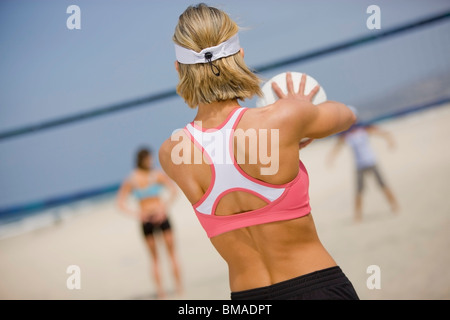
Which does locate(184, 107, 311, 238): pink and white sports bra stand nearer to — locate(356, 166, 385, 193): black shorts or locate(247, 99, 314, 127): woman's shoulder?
locate(247, 99, 314, 127): woman's shoulder

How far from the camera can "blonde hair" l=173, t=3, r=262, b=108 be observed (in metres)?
1.26

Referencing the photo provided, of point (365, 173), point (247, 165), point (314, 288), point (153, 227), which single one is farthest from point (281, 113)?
point (365, 173)

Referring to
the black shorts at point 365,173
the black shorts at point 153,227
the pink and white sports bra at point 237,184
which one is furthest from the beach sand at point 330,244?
the pink and white sports bra at point 237,184

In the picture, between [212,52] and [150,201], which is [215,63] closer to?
[212,52]

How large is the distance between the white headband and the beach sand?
2.51 m

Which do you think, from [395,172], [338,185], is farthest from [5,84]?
[395,172]

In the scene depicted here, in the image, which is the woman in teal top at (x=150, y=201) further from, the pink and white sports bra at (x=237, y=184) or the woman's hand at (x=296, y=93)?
the pink and white sports bra at (x=237, y=184)

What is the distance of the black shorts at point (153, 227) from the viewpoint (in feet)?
14.7

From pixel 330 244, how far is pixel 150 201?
1717 millimetres

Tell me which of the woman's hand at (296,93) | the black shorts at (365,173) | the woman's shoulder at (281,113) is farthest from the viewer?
the black shorts at (365,173)

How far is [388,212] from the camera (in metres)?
5.88

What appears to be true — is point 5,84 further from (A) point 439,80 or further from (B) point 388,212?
(A) point 439,80

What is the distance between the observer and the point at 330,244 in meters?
4.91
